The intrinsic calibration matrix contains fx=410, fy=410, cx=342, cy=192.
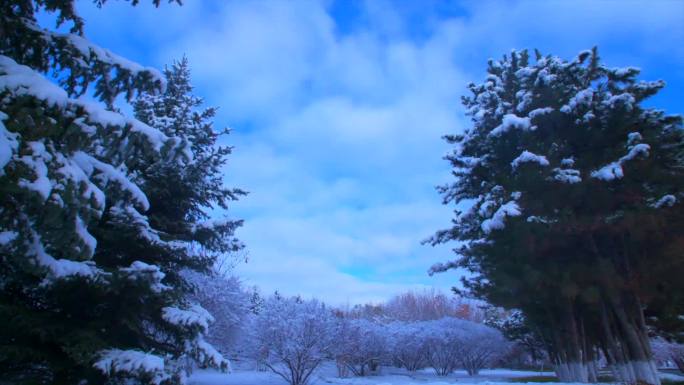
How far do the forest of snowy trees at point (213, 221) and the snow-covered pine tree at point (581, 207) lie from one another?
66 mm

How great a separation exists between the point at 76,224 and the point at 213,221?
7.46 meters

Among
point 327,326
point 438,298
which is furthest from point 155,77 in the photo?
point 438,298

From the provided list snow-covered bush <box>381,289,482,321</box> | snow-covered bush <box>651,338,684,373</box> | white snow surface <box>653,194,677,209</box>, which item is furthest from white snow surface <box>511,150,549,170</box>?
snow-covered bush <box>381,289,482,321</box>

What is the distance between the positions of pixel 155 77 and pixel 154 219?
6.63 meters

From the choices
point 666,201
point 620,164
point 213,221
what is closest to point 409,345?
point 666,201

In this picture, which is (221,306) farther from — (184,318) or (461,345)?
(461,345)

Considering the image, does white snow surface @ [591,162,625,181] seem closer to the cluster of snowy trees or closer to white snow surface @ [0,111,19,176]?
white snow surface @ [0,111,19,176]

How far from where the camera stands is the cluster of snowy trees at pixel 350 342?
20875 millimetres

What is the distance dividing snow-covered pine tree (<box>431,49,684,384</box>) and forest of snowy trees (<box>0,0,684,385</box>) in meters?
0.07

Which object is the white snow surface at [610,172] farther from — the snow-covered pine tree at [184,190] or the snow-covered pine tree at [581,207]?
the snow-covered pine tree at [184,190]

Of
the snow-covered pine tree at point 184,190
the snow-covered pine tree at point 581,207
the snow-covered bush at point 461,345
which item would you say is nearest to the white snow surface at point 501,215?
the snow-covered pine tree at point 581,207

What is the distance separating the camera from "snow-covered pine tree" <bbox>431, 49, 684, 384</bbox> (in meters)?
13.2

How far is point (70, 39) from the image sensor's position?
18.2 feet

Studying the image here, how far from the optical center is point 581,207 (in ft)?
47.8
